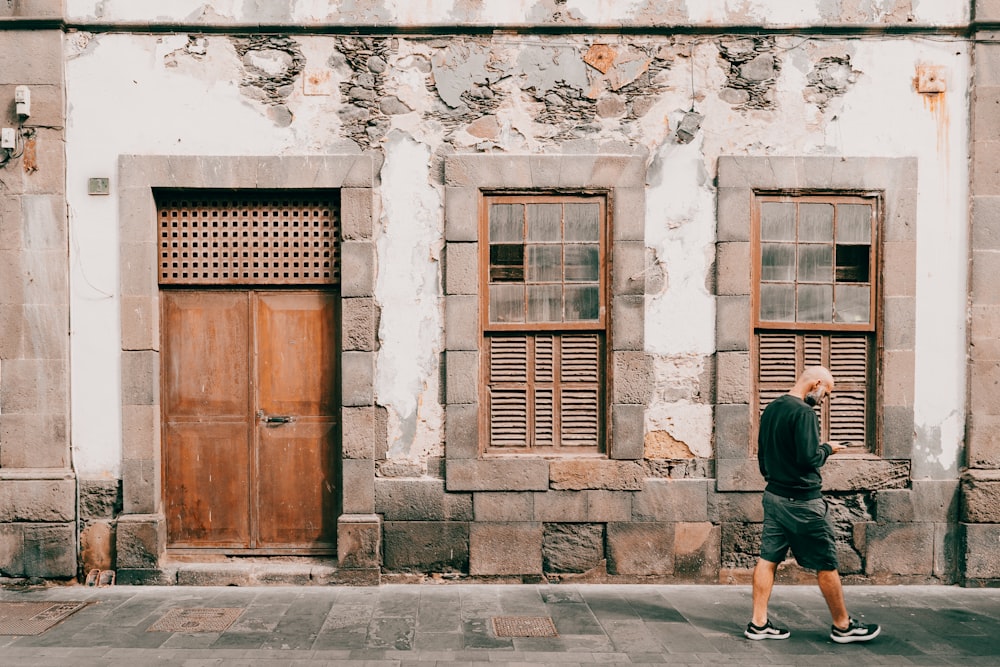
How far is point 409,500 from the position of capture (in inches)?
249

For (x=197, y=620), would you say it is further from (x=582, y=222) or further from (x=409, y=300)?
(x=582, y=222)

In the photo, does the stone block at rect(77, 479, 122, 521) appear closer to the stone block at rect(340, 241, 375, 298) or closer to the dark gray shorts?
the stone block at rect(340, 241, 375, 298)

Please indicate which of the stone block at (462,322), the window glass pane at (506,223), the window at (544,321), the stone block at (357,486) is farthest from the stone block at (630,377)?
the stone block at (357,486)

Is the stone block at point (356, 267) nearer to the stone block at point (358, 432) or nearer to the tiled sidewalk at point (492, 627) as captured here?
the stone block at point (358, 432)

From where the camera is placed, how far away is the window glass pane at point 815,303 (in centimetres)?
643

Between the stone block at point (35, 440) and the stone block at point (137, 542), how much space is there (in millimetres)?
716

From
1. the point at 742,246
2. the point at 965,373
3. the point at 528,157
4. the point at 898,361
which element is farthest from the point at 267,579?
the point at 965,373

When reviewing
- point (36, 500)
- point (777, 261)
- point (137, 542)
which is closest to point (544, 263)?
point (777, 261)

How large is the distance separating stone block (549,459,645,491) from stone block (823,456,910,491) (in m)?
1.68

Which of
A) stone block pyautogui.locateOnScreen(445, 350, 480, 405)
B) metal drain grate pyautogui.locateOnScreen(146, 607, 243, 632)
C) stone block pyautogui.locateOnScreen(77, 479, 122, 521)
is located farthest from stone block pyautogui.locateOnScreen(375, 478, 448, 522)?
stone block pyautogui.locateOnScreen(77, 479, 122, 521)

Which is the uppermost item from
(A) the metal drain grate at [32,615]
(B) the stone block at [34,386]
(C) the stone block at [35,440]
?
(B) the stone block at [34,386]

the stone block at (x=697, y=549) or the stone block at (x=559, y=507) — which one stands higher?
the stone block at (x=559, y=507)

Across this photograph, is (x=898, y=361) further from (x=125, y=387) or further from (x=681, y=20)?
(x=125, y=387)

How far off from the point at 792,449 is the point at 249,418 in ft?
13.8
